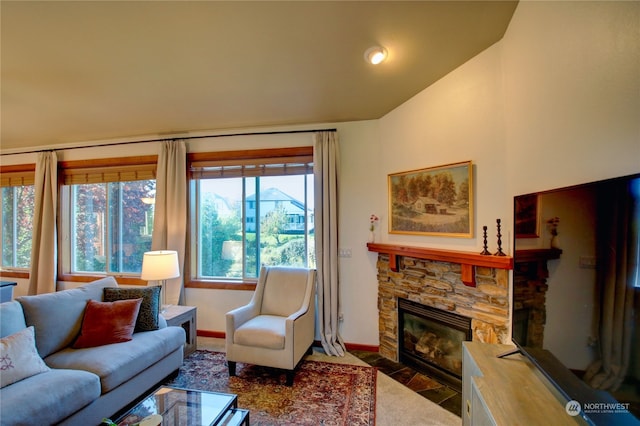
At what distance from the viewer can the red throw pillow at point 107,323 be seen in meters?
2.18

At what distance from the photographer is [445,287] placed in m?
2.40

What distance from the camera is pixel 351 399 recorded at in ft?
7.53

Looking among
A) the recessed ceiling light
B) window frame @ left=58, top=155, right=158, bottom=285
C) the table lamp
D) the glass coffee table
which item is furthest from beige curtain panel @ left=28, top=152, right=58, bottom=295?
the recessed ceiling light

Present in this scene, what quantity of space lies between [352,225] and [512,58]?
6.84 feet

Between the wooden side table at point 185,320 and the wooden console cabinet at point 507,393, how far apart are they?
263 cm

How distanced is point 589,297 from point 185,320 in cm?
321

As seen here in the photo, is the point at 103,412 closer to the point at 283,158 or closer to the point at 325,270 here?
the point at 325,270

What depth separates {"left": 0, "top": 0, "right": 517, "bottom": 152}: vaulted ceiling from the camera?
5.80 ft

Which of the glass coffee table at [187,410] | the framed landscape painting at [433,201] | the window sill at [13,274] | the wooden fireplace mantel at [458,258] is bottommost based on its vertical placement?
the glass coffee table at [187,410]

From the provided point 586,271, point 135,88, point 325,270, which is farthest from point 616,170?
point 135,88

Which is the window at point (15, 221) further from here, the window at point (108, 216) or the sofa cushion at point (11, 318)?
the sofa cushion at point (11, 318)

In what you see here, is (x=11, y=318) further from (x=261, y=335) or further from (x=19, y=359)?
(x=261, y=335)

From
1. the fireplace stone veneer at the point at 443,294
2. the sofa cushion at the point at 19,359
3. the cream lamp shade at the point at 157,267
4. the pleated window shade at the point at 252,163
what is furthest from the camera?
the pleated window shade at the point at 252,163

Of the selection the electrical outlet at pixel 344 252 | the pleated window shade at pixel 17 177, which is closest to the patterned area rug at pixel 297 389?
the electrical outlet at pixel 344 252
